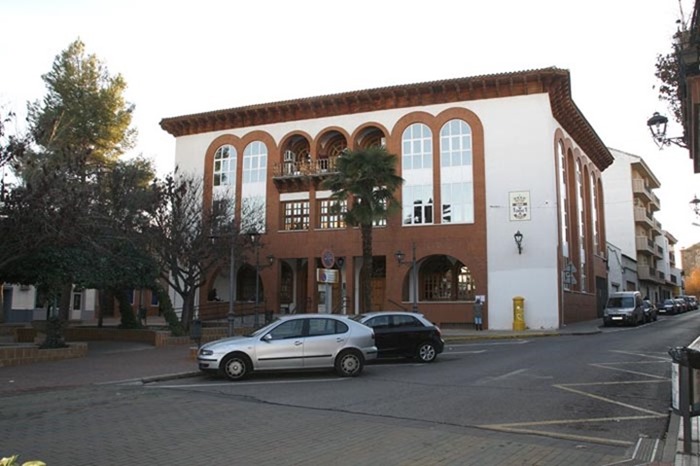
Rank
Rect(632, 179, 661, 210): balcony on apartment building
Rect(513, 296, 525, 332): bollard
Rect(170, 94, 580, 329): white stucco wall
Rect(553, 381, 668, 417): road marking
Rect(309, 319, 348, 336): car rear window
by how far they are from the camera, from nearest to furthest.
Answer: Rect(553, 381, 668, 417): road marking
Rect(309, 319, 348, 336): car rear window
Rect(513, 296, 525, 332): bollard
Rect(170, 94, 580, 329): white stucco wall
Rect(632, 179, 661, 210): balcony on apartment building

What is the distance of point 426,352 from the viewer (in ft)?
54.9

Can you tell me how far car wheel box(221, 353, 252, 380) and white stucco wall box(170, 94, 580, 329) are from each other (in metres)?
20.9

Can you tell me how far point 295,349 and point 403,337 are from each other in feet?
13.6

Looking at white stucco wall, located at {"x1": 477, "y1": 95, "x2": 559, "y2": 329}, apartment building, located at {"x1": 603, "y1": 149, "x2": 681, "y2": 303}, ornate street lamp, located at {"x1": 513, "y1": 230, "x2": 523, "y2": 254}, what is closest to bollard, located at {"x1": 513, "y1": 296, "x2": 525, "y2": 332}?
white stucco wall, located at {"x1": 477, "y1": 95, "x2": 559, "y2": 329}

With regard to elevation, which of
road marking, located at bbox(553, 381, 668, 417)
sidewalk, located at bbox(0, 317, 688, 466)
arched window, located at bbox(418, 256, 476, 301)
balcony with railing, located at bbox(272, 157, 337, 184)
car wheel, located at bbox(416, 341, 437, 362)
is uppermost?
balcony with railing, located at bbox(272, 157, 337, 184)

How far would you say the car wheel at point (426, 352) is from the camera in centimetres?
1667

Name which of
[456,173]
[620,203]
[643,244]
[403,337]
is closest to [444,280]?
[456,173]

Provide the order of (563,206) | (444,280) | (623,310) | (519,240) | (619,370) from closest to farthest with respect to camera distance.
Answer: (619,370) → (519,240) → (623,310) → (444,280) → (563,206)

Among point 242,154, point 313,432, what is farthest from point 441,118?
point 313,432

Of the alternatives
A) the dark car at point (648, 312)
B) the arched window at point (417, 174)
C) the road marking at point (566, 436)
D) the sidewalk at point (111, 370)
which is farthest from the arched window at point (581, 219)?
the road marking at point (566, 436)

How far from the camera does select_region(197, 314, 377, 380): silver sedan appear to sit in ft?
43.9

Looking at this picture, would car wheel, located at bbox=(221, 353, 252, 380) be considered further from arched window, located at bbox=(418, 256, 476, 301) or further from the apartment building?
the apartment building

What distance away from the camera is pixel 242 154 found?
3988 cm

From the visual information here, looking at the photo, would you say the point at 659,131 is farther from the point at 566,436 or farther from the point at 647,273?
the point at 647,273
